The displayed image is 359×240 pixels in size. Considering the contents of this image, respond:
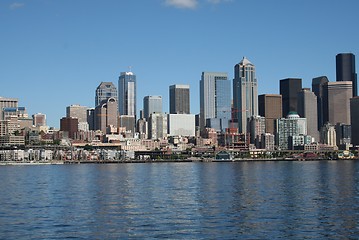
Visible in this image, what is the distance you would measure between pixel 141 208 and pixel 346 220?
54.8 feet

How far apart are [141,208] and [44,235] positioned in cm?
1402

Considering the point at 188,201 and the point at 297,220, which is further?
the point at 188,201

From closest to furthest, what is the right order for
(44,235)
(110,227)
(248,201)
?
1. (44,235)
2. (110,227)
3. (248,201)

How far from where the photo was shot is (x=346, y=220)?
1793 inches

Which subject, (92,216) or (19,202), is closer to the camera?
(92,216)

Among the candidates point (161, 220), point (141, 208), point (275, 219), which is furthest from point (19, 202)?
point (275, 219)

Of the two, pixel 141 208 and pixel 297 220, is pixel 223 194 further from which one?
pixel 297 220

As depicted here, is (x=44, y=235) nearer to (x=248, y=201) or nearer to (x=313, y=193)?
(x=248, y=201)

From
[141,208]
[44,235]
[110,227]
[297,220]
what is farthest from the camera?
[141,208]

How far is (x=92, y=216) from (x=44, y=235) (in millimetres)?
8164

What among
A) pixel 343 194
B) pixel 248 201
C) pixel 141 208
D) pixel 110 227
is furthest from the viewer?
pixel 343 194

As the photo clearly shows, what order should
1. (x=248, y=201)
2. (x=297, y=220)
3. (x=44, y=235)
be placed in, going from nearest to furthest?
1. (x=44, y=235)
2. (x=297, y=220)
3. (x=248, y=201)

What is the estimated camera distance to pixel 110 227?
42.9m

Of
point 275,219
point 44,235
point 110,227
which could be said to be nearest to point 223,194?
point 275,219
